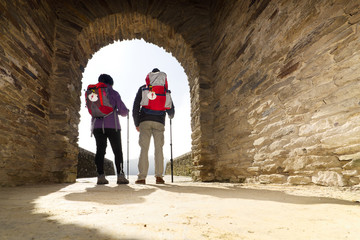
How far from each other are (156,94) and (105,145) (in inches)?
46.7

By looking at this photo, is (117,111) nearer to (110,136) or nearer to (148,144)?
(110,136)

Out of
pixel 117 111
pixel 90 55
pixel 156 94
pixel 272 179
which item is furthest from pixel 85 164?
pixel 272 179

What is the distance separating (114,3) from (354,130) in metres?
5.02

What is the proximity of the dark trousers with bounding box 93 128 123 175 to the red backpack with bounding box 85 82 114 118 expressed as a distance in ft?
0.90

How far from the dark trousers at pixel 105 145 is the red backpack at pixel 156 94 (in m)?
0.69

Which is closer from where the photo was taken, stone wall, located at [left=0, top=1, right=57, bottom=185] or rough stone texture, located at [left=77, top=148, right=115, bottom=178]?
stone wall, located at [left=0, top=1, right=57, bottom=185]

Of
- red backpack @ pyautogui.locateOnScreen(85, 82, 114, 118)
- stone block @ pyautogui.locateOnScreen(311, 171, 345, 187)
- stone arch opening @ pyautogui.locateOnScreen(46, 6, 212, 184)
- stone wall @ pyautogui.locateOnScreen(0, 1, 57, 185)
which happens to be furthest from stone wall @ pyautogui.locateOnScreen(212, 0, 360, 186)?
stone wall @ pyautogui.locateOnScreen(0, 1, 57, 185)

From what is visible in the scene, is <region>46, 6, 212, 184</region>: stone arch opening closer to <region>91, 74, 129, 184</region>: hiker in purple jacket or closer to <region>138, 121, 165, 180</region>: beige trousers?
<region>91, 74, 129, 184</region>: hiker in purple jacket

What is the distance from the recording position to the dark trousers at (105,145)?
10.5ft


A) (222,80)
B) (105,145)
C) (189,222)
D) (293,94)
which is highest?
(222,80)

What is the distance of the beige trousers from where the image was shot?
10.8ft

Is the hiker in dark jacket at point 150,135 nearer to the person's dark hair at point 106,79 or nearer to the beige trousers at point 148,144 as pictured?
the beige trousers at point 148,144

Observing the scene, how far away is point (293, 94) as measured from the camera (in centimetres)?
232

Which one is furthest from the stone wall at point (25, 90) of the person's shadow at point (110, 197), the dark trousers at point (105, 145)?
the person's shadow at point (110, 197)
